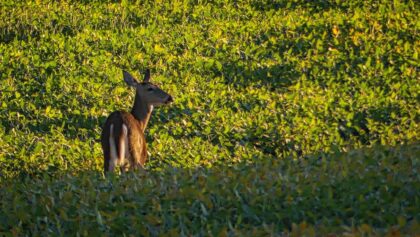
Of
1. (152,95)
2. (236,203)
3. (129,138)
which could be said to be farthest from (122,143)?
(236,203)

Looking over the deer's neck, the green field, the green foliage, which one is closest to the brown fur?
the green field

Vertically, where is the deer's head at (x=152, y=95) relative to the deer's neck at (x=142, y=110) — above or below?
above

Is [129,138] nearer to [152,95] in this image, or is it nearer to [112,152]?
[112,152]

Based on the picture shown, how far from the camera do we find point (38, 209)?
355 inches

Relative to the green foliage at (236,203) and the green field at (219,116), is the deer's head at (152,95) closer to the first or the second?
the green field at (219,116)

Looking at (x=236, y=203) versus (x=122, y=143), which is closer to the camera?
(x=236, y=203)

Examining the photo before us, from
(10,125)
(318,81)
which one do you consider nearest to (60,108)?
(10,125)

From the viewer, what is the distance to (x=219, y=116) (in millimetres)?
15492

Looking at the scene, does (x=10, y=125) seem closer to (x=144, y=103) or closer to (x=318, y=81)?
(x=144, y=103)

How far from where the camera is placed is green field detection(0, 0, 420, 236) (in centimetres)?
838

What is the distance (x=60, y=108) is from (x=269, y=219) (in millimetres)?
7944

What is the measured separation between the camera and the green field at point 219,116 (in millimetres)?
8383

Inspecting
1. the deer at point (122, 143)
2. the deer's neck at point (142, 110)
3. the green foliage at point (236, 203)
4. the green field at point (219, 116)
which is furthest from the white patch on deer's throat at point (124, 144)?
the green foliage at point (236, 203)

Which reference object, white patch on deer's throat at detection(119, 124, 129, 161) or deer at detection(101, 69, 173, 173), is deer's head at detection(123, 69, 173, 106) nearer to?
deer at detection(101, 69, 173, 173)
